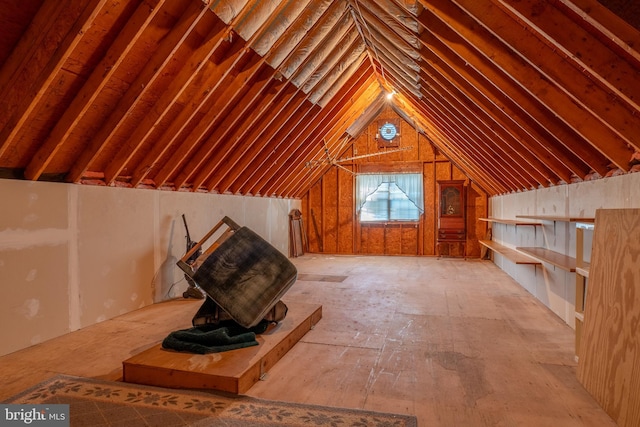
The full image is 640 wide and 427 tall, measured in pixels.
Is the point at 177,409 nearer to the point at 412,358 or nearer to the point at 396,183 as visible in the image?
the point at 412,358

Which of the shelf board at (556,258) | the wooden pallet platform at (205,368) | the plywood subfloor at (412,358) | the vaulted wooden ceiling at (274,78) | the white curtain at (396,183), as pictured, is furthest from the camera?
the white curtain at (396,183)

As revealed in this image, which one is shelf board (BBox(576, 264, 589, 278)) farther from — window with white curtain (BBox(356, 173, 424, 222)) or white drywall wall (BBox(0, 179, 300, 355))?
window with white curtain (BBox(356, 173, 424, 222))

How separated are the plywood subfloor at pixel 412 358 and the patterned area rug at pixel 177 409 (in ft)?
0.48

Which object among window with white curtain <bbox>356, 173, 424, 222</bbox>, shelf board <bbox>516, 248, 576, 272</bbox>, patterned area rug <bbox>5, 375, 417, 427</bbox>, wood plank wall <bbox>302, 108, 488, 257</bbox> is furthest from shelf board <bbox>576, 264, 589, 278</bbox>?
window with white curtain <bbox>356, 173, 424, 222</bbox>

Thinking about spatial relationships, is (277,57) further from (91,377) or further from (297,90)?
(91,377)

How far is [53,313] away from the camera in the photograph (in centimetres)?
365

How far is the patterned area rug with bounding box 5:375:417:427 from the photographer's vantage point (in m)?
2.18

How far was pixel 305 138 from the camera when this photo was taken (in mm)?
7164

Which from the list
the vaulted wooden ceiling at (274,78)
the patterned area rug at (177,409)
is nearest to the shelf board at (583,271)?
the vaulted wooden ceiling at (274,78)

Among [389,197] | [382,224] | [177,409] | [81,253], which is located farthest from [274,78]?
[382,224]

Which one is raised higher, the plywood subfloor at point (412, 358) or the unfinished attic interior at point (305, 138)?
the unfinished attic interior at point (305, 138)

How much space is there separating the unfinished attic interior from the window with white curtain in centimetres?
350

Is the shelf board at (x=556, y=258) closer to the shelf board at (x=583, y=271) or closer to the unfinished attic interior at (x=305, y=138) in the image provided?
the unfinished attic interior at (x=305, y=138)

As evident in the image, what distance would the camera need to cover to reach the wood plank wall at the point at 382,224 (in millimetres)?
9930
